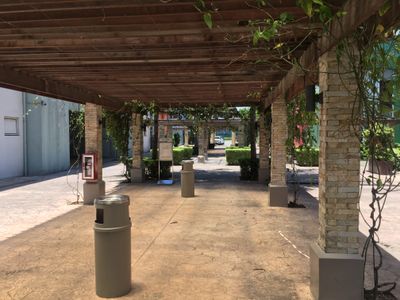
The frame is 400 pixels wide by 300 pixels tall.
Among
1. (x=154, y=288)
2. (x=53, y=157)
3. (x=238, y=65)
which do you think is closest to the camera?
(x=154, y=288)

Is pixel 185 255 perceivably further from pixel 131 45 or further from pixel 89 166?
pixel 89 166

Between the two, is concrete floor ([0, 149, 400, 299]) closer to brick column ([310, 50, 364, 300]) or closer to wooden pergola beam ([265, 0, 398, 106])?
brick column ([310, 50, 364, 300])

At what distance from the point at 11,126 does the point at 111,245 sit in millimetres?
16215

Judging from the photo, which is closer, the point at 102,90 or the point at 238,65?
the point at 238,65

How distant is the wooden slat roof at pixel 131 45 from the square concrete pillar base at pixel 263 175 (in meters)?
6.57

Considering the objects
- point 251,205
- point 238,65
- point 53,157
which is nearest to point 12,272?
point 238,65

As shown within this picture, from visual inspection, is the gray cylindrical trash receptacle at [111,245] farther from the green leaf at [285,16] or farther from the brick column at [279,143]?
the brick column at [279,143]

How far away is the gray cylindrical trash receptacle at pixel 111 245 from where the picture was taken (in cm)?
432

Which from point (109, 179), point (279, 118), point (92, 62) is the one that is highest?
point (92, 62)

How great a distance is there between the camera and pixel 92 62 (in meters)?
6.77

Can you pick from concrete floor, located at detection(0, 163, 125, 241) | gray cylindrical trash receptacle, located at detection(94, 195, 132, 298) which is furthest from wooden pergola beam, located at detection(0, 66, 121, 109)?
gray cylindrical trash receptacle, located at detection(94, 195, 132, 298)

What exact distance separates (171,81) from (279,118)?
3.26 metres

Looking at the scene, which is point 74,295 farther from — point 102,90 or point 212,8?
point 102,90

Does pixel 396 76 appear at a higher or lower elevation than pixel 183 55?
lower
